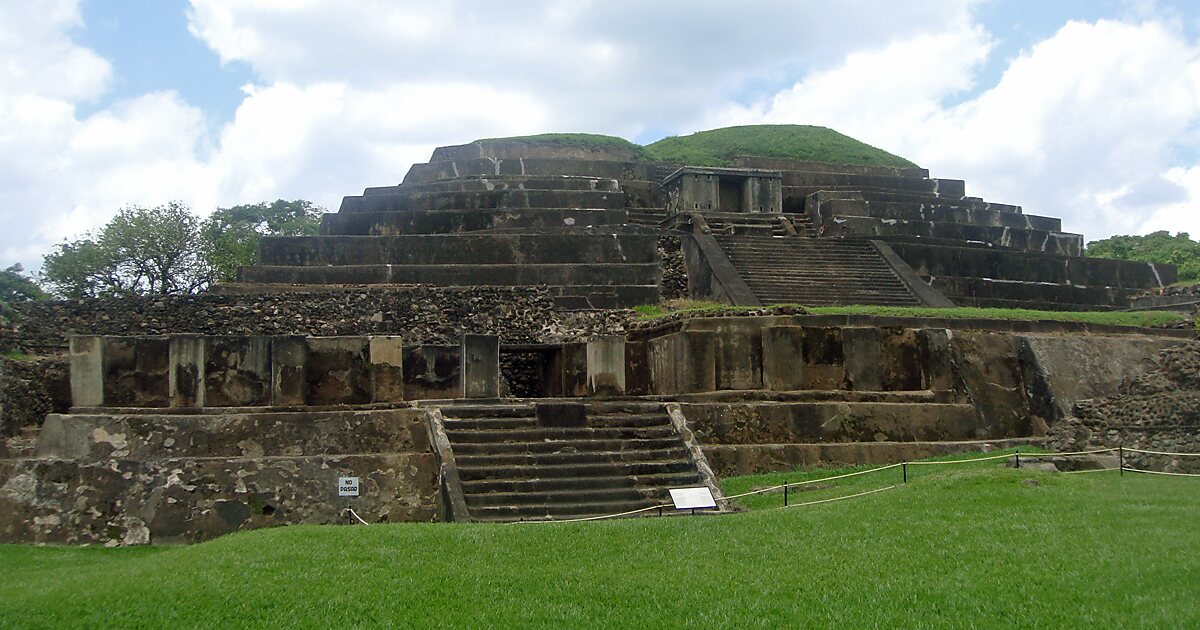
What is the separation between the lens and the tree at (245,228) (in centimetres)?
4081

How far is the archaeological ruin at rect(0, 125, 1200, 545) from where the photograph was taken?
40.5 ft

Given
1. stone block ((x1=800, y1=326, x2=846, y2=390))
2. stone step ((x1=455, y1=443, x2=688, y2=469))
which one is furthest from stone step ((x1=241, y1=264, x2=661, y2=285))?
stone step ((x1=455, y1=443, x2=688, y2=469))

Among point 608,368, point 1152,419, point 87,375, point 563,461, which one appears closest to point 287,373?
point 87,375

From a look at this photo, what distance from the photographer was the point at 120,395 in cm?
1372

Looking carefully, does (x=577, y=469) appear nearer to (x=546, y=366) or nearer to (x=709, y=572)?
(x=709, y=572)

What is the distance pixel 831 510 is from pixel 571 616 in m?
4.19

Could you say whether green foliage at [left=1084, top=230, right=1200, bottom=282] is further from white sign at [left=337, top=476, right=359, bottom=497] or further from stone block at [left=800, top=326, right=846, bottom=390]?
white sign at [left=337, top=476, right=359, bottom=497]

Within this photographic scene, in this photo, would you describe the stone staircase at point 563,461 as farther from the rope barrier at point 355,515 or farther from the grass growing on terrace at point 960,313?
the grass growing on terrace at point 960,313

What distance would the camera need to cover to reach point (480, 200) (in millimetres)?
26266

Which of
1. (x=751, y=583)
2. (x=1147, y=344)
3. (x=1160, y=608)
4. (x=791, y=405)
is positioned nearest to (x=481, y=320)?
(x=791, y=405)

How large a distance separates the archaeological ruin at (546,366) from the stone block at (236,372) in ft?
0.11

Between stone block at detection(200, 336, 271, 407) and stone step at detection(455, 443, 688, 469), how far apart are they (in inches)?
113

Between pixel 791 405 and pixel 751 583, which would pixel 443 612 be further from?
pixel 791 405

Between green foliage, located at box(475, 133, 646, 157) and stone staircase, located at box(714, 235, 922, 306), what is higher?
green foliage, located at box(475, 133, 646, 157)
